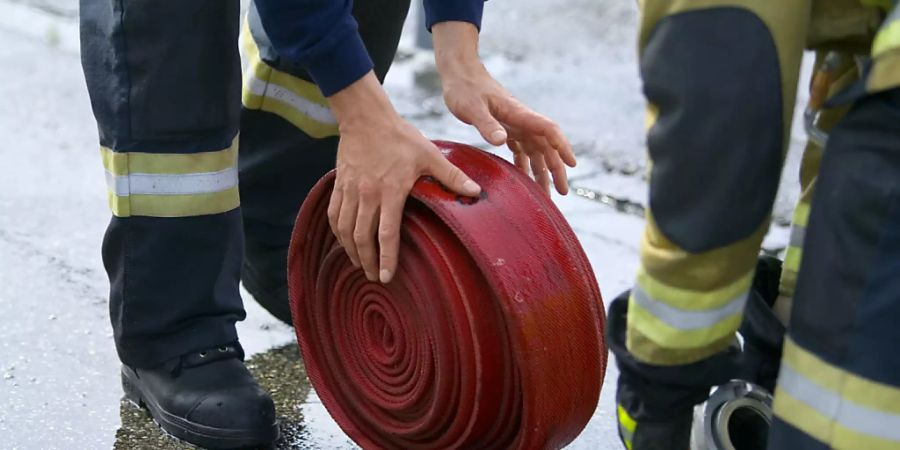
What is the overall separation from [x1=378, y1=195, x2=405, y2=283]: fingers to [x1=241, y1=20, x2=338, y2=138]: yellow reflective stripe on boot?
2.30ft

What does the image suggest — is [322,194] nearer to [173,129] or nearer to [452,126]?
[173,129]

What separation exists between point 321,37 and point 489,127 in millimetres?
392

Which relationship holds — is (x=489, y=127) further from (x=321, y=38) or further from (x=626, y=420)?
(x=626, y=420)

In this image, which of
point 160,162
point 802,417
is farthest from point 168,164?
point 802,417

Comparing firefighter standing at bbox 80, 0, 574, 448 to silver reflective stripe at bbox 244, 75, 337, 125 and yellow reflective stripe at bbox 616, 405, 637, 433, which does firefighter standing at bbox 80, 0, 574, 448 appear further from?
yellow reflective stripe at bbox 616, 405, 637, 433

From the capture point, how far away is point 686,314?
1.59 meters

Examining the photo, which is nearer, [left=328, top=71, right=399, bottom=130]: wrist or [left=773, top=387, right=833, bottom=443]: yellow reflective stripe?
[left=773, top=387, right=833, bottom=443]: yellow reflective stripe

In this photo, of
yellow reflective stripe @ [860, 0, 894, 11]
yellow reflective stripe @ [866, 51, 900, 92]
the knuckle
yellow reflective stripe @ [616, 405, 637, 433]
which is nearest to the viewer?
yellow reflective stripe @ [866, 51, 900, 92]

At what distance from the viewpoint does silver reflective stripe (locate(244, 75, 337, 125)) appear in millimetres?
2650

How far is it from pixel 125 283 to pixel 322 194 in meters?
0.45

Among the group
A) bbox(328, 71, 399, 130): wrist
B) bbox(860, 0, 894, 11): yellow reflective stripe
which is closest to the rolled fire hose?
bbox(328, 71, 399, 130): wrist

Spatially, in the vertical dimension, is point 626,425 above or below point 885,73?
below

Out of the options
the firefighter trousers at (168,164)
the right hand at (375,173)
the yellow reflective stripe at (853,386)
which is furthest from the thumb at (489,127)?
the yellow reflective stripe at (853,386)

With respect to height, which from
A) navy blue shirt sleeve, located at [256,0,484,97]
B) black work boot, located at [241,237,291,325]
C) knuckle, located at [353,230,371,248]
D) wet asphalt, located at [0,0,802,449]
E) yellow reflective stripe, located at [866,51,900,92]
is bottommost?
wet asphalt, located at [0,0,802,449]
